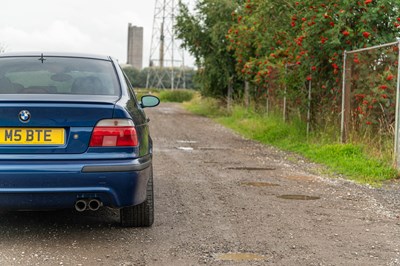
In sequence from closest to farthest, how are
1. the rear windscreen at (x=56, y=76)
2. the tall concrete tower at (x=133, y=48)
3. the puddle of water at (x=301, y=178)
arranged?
1. the rear windscreen at (x=56, y=76)
2. the puddle of water at (x=301, y=178)
3. the tall concrete tower at (x=133, y=48)

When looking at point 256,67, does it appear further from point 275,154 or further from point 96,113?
point 96,113

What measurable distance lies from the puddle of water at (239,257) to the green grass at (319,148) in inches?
186

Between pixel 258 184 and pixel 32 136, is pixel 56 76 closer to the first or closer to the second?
pixel 32 136

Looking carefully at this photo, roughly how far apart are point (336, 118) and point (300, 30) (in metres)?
2.39

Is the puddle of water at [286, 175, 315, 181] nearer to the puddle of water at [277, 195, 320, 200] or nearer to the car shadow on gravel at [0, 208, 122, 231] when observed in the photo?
the puddle of water at [277, 195, 320, 200]

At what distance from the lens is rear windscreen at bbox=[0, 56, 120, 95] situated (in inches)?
236

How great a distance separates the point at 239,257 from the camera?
204 inches

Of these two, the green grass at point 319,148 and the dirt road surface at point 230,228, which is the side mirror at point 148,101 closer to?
the dirt road surface at point 230,228

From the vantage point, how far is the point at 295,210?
7246mm

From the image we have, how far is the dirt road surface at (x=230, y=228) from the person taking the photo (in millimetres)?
5191

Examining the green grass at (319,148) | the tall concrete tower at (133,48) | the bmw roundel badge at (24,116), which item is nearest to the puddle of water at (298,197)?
the green grass at (319,148)

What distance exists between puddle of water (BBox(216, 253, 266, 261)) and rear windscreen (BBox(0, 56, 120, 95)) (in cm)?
176

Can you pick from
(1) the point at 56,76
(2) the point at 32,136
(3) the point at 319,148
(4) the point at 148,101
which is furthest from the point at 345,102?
(2) the point at 32,136

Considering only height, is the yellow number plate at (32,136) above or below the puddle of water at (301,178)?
above
